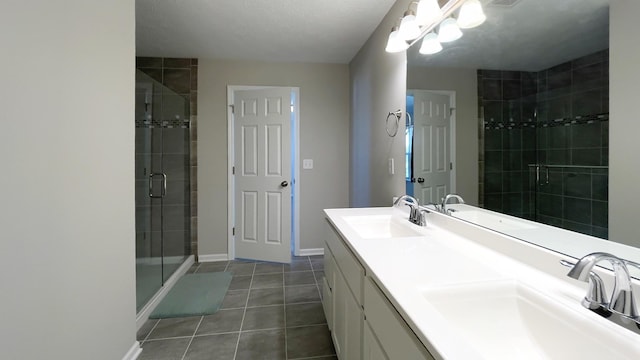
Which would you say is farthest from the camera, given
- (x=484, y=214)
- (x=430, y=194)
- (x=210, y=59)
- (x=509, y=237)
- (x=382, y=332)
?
(x=210, y=59)

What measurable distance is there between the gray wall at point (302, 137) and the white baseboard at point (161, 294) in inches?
10.9

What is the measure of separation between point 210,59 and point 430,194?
294cm

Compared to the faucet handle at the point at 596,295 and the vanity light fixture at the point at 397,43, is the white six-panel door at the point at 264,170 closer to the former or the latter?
the vanity light fixture at the point at 397,43

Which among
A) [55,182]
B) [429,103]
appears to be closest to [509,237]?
[429,103]

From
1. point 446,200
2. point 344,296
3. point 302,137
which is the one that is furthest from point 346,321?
point 302,137

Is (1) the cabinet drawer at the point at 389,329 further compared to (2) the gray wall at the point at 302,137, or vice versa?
(2) the gray wall at the point at 302,137

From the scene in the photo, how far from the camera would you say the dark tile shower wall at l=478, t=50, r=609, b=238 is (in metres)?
0.83

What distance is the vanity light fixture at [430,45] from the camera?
5.32ft

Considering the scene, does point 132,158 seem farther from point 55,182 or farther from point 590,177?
point 590,177

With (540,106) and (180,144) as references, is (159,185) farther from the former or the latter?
(540,106)

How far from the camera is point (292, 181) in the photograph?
350cm

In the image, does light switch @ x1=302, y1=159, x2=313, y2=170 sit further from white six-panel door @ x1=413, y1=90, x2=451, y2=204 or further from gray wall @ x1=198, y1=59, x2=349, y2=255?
white six-panel door @ x1=413, y1=90, x2=451, y2=204

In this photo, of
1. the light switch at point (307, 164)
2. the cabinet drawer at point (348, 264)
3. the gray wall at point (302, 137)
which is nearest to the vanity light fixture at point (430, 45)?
the cabinet drawer at point (348, 264)

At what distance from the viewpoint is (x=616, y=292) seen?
2.08 ft
